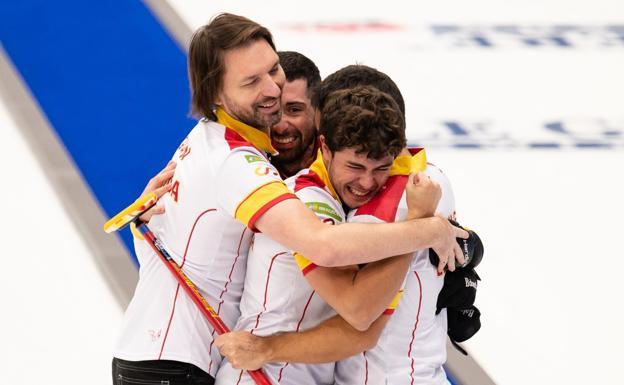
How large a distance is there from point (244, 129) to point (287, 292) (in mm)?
610

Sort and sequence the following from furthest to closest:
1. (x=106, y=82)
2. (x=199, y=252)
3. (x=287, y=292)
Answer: (x=106, y=82)
(x=199, y=252)
(x=287, y=292)

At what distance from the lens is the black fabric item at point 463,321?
354 centimetres

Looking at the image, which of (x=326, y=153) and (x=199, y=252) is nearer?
(x=326, y=153)

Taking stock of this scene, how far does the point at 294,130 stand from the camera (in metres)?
4.00

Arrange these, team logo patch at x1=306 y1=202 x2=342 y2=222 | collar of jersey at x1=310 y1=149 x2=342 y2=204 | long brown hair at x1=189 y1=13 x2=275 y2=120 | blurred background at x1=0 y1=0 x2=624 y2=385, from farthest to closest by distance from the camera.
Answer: blurred background at x1=0 y1=0 x2=624 y2=385 → long brown hair at x1=189 y1=13 x2=275 y2=120 → collar of jersey at x1=310 y1=149 x2=342 y2=204 → team logo patch at x1=306 y1=202 x2=342 y2=222

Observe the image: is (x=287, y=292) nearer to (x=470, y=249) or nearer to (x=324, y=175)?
(x=324, y=175)

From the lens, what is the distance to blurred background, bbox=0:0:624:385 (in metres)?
5.28

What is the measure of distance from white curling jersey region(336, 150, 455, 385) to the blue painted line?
9.04ft

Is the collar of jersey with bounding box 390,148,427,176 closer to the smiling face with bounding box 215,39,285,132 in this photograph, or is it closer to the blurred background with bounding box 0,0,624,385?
the smiling face with bounding box 215,39,285,132

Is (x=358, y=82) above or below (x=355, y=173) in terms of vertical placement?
above

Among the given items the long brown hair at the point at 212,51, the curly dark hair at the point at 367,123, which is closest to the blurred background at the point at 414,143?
the long brown hair at the point at 212,51

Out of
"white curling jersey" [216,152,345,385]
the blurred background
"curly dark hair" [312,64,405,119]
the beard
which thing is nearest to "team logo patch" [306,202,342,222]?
"white curling jersey" [216,152,345,385]

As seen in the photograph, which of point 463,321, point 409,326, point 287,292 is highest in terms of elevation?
point 287,292

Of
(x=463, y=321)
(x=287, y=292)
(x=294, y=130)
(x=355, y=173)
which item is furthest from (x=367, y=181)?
(x=294, y=130)
